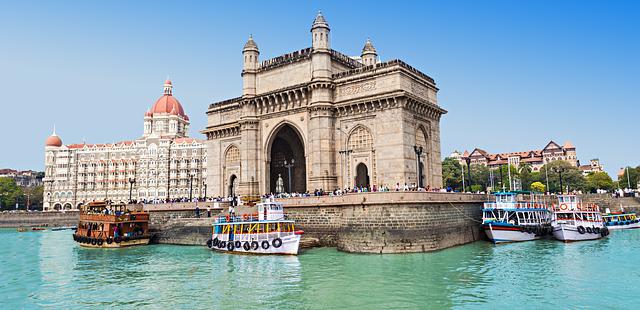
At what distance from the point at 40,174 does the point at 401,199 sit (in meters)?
169

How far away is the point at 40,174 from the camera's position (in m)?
162

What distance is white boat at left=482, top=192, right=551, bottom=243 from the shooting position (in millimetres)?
35594

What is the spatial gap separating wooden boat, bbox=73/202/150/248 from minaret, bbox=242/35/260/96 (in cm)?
1610

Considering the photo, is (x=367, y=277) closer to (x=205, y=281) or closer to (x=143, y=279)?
(x=205, y=281)

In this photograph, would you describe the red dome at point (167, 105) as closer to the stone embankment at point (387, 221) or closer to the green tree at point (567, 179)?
the stone embankment at point (387, 221)

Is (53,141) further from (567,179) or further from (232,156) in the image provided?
(567,179)

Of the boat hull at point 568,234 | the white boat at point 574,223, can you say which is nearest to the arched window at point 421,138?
the white boat at point 574,223

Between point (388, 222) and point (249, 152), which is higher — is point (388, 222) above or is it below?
below

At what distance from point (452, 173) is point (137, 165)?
248 ft

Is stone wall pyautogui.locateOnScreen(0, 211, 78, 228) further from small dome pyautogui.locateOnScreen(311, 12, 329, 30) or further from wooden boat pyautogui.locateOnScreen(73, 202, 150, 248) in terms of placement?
small dome pyautogui.locateOnScreen(311, 12, 329, 30)

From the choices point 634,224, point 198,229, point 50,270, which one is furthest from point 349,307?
point 634,224

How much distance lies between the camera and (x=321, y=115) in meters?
41.4

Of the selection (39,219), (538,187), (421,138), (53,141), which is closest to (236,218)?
(421,138)

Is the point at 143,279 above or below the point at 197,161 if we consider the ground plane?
below
